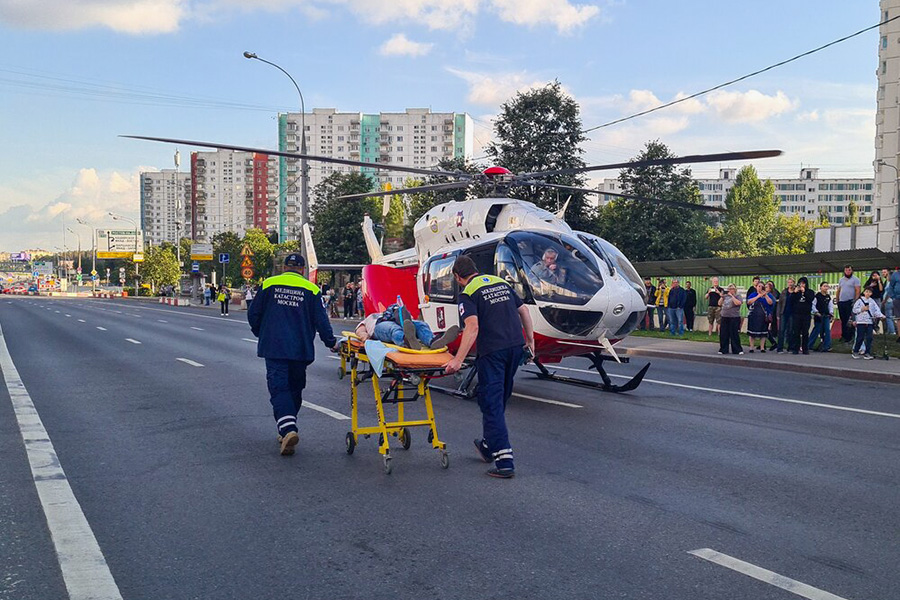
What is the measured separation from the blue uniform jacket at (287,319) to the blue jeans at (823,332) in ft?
48.8

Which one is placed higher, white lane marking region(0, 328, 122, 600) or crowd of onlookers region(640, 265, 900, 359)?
crowd of onlookers region(640, 265, 900, 359)

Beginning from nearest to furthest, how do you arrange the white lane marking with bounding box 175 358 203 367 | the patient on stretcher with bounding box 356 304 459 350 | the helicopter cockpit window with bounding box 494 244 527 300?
1. the patient on stretcher with bounding box 356 304 459 350
2. the helicopter cockpit window with bounding box 494 244 527 300
3. the white lane marking with bounding box 175 358 203 367

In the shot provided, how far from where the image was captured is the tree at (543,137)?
35312mm

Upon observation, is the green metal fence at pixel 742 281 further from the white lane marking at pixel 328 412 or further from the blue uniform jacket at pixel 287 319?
the blue uniform jacket at pixel 287 319

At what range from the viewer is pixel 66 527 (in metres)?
5.27

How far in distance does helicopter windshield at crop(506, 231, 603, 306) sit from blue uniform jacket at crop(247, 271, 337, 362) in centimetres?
417

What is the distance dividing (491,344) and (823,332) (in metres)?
14.9

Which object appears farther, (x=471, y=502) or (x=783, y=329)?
(x=783, y=329)

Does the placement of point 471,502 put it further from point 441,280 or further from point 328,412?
point 441,280

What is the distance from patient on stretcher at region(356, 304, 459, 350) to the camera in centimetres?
764

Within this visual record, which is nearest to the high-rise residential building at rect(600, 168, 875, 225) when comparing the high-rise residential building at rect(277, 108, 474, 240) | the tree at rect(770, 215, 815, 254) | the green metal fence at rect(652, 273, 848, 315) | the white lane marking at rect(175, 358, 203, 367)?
the high-rise residential building at rect(277, 108, 474, 240)

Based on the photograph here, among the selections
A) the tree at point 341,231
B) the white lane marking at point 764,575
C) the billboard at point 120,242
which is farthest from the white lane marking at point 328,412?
the billboard at point 120,242

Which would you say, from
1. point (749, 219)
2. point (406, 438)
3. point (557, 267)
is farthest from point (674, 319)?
point (749, 219)

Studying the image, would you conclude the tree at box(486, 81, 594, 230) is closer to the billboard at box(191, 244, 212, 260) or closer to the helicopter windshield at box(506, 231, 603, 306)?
the helicopter windshield at box(506, 231, 603, 306)
